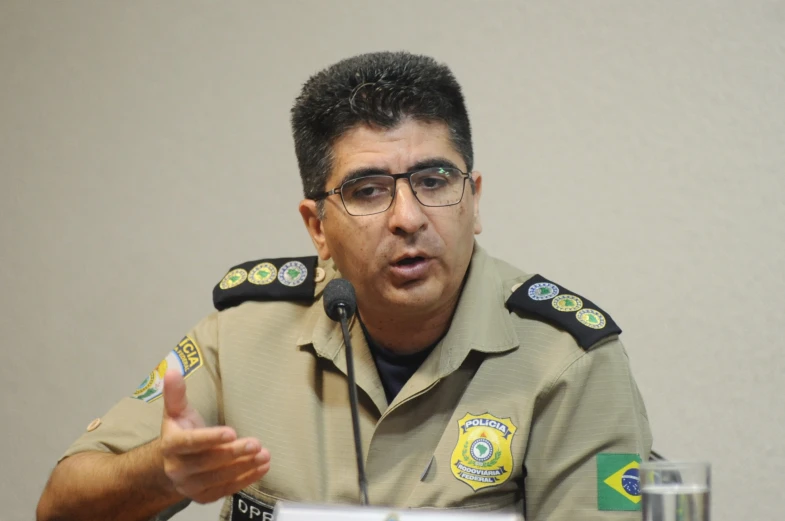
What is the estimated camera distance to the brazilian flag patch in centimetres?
141

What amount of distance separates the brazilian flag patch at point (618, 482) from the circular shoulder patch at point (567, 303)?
30 centimetres

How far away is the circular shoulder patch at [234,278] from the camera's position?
6.27 ft

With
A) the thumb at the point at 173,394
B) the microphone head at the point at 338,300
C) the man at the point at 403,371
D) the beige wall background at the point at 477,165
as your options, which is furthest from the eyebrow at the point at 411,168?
the beige wall background at the point at 477,165

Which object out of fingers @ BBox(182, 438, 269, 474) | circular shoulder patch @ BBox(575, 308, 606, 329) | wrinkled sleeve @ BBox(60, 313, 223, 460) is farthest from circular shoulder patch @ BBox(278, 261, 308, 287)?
fingers @ BBox(182, 438, 269, 474)

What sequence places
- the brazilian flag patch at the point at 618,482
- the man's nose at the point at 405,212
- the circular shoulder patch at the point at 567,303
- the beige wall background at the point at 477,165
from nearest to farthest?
the brazilian flag patch at the point at 618,482
the man's nose at the point at 405,212
the circular shoulder patch at the point at 567,303
the beige wall background at the point at 477,165

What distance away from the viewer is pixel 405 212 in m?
1.53

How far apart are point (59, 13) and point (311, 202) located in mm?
1413

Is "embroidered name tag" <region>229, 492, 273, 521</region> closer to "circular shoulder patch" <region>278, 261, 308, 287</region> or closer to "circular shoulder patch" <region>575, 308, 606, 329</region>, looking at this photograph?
"circular shoulder patch" <region>278, 261, 308, 287</region>

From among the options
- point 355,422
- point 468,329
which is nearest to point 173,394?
point 355,422

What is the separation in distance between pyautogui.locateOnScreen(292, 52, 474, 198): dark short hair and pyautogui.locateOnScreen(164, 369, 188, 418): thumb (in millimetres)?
572

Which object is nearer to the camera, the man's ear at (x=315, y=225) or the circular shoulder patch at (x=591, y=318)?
the circular shoulder patch at (x=591, y=318)

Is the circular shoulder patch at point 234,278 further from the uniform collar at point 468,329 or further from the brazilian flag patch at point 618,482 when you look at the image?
the brazilian flag patch at point 618,482

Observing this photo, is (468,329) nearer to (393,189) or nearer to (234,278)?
(393,189)

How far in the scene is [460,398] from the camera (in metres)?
1.60
